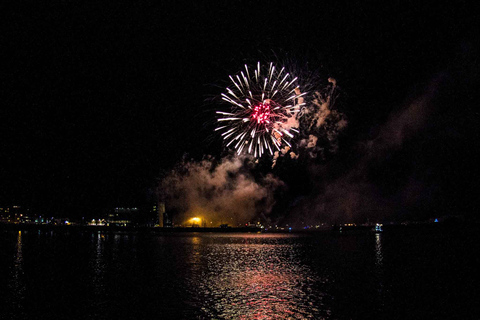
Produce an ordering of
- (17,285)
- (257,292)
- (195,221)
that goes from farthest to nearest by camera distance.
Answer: (195,221) → (17,285) → (257,292)

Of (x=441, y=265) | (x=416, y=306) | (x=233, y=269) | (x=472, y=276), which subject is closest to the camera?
(x=416, y=306)

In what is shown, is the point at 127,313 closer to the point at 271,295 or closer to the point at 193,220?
the point at 271,295

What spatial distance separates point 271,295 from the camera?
575 inches

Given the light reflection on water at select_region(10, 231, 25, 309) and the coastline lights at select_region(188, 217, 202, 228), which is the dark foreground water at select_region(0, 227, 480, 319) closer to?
the light reflection on water at select_region(10, 231, 25, 309)

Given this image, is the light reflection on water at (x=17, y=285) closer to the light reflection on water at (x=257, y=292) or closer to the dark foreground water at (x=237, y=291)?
the dark foreground water at (x=237, y=291)

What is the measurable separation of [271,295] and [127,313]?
18.5 ft

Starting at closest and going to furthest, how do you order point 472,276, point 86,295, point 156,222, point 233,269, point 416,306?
1. point 416,306
2. point 86,295
3. point 472,276
4. point 233,269
5. point 156,222

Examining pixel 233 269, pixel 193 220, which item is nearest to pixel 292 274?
pixel 233 269

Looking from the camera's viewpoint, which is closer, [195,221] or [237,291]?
[237,291]

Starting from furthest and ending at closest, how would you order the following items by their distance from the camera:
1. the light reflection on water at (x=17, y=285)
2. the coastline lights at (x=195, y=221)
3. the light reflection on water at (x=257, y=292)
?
the coastline lights at (x=195, y=221)
the light reflection on water at (x=17, y=285)
the light reflection on water at (x=257, y=292)

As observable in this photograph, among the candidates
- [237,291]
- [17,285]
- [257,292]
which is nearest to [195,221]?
[17,285]

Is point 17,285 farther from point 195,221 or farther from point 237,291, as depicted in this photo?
point 195,221

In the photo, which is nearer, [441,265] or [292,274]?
[292,274]

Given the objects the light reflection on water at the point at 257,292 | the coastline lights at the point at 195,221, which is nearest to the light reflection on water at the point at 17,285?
the light reflection on water at the point at 257,292
